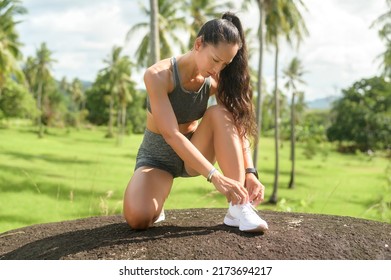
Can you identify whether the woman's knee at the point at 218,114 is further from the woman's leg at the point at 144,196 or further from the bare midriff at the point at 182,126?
the woman's leg at the point at 144,196

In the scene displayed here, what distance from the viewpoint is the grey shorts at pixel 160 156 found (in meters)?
2.94

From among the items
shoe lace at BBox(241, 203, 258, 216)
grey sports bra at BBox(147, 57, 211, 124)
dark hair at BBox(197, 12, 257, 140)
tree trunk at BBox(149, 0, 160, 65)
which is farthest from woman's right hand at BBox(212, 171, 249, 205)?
tree trunk at BBox(149, 0, 160, 65)

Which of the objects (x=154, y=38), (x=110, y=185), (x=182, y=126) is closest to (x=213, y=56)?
(x=182, y=126)

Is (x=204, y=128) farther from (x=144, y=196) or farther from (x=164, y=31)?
(x=164, y=31)

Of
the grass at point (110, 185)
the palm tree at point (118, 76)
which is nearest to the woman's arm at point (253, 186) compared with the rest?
the grass at point (110, 185)

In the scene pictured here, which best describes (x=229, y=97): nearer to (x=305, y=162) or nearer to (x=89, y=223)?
(x=89, y=223)

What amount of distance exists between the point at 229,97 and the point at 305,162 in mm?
29123

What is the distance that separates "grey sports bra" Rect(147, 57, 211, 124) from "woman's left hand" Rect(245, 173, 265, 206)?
18.7 inches

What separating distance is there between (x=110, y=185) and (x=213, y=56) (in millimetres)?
14444

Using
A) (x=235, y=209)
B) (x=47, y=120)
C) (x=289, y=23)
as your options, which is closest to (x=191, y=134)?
(x=235, y=209)

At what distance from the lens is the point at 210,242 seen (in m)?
2.65

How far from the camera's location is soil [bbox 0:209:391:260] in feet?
8.48

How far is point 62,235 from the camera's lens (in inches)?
128
